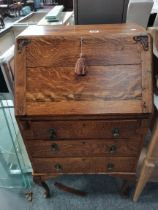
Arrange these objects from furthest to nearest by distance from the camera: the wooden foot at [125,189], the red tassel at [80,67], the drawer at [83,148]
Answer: the wooden foot at [125,189] < the drawer at [83,148] < the red tassel at [80,67]

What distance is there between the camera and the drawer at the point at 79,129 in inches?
29.6

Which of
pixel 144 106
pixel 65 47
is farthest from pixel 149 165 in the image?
pixel 65 47

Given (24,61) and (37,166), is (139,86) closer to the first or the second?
(24,61)

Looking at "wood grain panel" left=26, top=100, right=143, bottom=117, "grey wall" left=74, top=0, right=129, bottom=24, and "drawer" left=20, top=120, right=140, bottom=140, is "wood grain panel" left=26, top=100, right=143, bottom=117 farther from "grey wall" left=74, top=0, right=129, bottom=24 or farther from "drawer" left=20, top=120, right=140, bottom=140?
"grey wall" left=74, top=0, right=129, bottom=24

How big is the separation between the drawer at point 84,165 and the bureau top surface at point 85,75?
34 centimetres

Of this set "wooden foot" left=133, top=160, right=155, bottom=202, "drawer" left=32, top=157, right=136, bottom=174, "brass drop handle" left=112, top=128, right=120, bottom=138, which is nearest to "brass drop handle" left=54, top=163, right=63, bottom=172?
"drawer" left=32, top=157, right=136, bottom=174

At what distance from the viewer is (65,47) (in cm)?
74

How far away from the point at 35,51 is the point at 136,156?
0.69 m

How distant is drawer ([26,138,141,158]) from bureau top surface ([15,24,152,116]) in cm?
20

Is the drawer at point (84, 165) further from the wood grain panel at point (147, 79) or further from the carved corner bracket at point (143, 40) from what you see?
the carved corner bracket at point (143, 40)

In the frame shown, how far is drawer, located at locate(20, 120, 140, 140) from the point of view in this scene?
753mm

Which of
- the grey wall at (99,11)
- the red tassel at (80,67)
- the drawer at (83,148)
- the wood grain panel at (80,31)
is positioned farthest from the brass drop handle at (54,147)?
the grey wall at (99,11)

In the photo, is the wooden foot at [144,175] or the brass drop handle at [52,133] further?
the wooden foot at [144,175]

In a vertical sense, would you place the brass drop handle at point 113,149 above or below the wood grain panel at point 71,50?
below
